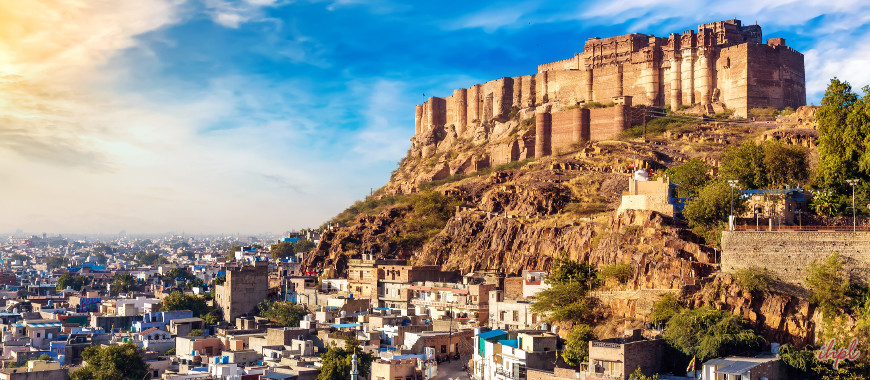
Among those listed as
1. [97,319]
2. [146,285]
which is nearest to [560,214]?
[97,319]

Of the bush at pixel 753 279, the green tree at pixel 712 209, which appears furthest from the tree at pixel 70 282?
the bush at pixel 753 279

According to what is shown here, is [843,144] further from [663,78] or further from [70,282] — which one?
[70,282]

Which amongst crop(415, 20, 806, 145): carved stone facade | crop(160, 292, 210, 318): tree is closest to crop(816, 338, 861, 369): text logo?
crop(160, 292, 210, 318): tree

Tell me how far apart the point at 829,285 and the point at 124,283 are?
166ft

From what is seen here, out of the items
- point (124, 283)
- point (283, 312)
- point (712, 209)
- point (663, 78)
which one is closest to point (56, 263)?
point (124, 283)

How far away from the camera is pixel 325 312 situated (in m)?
39.1

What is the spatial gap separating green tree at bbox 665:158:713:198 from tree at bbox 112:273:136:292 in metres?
39.9

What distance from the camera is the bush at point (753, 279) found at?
27484mm

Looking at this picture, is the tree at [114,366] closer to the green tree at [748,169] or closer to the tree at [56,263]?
the green tree at [748,169]

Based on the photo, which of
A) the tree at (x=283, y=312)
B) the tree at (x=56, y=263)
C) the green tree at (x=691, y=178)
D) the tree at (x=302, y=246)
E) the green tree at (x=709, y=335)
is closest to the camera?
the green tree at (x=709, y=335)

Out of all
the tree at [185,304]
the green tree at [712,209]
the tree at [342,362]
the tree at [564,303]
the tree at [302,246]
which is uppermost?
the green tree at [712,209]

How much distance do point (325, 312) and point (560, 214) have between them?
1474cm

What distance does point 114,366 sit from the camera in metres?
31.1

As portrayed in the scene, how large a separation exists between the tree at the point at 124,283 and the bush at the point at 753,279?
152 ft
